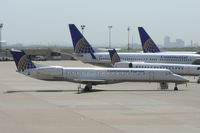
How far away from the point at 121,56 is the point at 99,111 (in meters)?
39.8

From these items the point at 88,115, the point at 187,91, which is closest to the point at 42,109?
the point at 88,115

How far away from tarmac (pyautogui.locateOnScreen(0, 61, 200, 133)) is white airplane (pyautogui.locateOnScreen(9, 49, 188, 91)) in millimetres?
1280

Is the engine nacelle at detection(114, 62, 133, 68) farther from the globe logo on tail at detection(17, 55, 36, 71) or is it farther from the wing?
the globe logo on tail at detection(17, 55, 36, 71)

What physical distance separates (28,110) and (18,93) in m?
12.2

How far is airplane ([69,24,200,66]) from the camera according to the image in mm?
71062

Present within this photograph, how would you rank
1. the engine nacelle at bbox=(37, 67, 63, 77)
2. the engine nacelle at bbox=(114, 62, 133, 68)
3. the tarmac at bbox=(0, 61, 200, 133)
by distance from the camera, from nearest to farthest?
the tarmac at bbox=(0, 61, 200, 133) → the engine nacelle at bbox=(37, 67, 63, 77) → the engine nacelle at bbox=(114, 62, 133, 68)

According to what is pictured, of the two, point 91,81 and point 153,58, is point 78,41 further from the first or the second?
point 91,81

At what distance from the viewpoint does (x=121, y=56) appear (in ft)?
235

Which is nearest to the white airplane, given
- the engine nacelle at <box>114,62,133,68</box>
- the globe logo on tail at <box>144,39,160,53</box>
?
the engine nacelle at <box>114,62,133,68</box>

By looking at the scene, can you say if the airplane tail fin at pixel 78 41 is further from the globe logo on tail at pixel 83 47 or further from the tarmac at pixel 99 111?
the tarmac at pixel 99 111

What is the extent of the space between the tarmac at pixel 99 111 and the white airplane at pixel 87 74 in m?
1.28

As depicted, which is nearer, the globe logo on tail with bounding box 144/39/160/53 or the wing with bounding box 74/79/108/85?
the wing with bounding box 74/79/108/85

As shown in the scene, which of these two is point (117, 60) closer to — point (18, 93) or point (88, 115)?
point (18, 93)

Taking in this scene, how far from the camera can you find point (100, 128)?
25641mm
